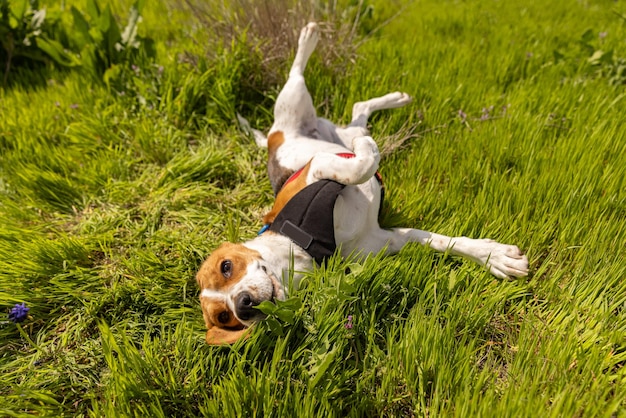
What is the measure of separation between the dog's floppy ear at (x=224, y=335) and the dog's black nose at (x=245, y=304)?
0.08 meters

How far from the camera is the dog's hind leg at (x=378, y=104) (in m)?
3.33

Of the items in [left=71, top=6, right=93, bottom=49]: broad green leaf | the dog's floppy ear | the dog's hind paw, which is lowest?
the dog's floppy ear

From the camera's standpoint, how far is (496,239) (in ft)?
7.88

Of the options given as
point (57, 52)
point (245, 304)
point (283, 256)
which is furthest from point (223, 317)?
point (57, 52)

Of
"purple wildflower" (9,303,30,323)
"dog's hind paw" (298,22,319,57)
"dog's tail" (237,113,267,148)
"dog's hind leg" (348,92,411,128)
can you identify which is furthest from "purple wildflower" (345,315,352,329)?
"dog's hind paw" (298,22,319,57)

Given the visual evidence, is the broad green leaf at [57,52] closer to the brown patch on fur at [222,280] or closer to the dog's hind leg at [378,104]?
the dog's hind leg at [378,104]

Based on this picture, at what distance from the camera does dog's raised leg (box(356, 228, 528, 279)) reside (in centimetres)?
215

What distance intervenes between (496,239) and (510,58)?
231 cm

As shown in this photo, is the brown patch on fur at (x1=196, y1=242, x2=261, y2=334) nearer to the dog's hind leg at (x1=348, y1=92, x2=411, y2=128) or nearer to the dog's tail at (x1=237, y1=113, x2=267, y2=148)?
the dog's tail at (x1=237, y1=113, x2=267, y2=148)

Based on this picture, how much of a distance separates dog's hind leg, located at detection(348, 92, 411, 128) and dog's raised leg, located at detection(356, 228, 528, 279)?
1.19 meters

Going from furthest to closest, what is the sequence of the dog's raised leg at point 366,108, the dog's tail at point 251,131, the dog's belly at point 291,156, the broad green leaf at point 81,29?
1. the broad green leaf at point 81,29
2. the dog's tail at point 251,131
3. the dog's raised leg at point 366,108
4. the dog's belly at point 291,156

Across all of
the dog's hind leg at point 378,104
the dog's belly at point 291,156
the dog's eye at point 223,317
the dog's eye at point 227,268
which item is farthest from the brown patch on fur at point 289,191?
the dog's hind leg at point 378,104

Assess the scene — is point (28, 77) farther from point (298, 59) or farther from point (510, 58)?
point (510, 58)

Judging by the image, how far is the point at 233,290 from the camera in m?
2.04
